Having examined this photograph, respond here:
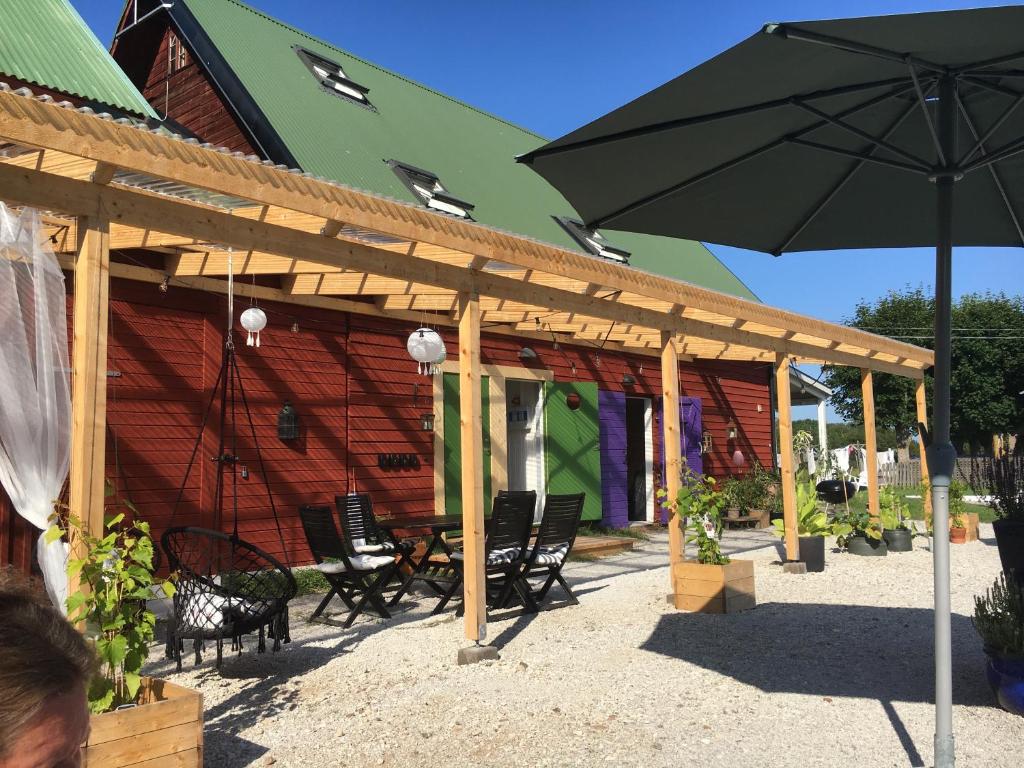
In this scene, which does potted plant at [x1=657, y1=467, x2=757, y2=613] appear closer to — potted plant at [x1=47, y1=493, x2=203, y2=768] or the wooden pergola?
the wooden pergola

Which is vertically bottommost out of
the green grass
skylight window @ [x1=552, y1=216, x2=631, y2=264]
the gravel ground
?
the green grass

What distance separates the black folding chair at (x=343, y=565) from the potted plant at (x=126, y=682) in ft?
8.69

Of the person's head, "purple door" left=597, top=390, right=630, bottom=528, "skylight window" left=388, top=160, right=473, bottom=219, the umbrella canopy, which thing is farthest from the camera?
"purple door" left=597, top=390, right=630, bottom=528

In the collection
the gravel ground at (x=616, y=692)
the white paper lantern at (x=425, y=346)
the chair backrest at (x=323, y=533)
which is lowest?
the gravel ground at (x=616, y=692)

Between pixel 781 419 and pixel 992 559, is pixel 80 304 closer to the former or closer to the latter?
pixel 781 419

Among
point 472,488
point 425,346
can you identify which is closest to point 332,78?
point 425,346

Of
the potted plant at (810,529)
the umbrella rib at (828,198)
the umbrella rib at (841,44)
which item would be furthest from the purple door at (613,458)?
the umbrella rib at (841,44)

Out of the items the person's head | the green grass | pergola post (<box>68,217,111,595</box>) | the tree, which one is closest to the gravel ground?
pergola post (<box>68,217,111,595</box>)

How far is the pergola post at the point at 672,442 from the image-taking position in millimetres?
6625

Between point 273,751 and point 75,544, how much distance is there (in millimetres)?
1186

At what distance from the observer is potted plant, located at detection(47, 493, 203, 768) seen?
2.96 m

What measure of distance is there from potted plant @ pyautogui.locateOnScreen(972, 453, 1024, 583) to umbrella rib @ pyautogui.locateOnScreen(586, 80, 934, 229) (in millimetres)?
2178

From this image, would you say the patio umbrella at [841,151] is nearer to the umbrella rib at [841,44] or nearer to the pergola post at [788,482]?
the umbrella rib at [841,44]

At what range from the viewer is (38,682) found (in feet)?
2.18
